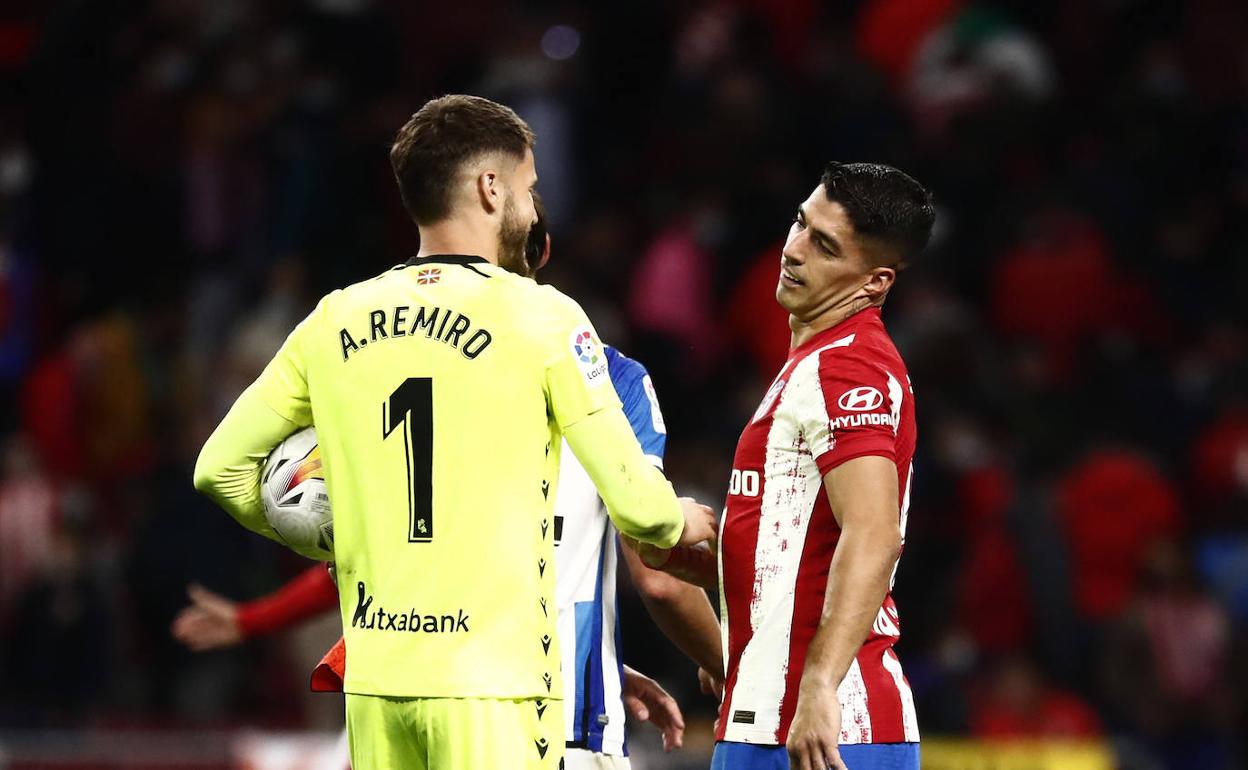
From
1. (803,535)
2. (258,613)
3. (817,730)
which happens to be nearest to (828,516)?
(803,535)

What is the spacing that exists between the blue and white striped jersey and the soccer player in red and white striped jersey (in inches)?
12.0

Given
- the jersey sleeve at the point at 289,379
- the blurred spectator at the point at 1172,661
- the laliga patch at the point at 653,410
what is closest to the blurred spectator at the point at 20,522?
the blurred spectator at the point at 1172,661

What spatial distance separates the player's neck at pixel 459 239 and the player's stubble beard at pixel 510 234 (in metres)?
0.05

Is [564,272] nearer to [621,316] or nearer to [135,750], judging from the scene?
[621,316]

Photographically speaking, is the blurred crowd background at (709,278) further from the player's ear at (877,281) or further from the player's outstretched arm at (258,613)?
the player's ear at (877,281)

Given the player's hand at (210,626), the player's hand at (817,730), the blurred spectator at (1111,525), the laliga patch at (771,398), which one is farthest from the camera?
the blurred spectator at (1111,525)

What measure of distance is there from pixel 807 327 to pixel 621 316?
24.0 feet

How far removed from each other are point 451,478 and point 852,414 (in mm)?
940

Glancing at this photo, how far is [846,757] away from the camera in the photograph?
4375 mm

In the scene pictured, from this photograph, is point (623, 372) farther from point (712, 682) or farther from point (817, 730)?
point (817, 730)

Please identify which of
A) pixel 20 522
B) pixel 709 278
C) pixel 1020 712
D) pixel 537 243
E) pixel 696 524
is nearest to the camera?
pixel 696 524

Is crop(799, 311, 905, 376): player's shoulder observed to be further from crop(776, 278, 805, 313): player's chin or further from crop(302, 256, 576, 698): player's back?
crop(302, 256, 576, 698): player's back

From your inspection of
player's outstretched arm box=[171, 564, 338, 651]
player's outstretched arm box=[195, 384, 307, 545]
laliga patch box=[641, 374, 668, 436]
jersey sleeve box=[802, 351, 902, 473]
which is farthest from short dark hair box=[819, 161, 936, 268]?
player's outstretched arm box=[171, 564, 338, 651]

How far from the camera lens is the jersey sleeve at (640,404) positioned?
16.8 ft
